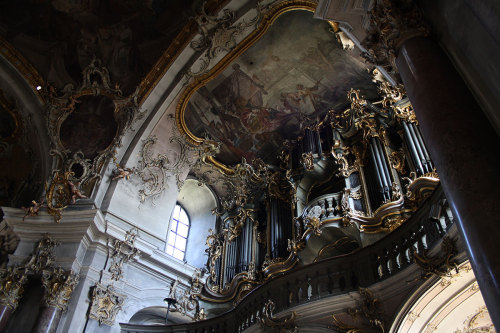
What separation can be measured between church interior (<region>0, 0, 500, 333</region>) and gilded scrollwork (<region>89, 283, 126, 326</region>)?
41 millimetres

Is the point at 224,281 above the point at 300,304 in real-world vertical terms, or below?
above

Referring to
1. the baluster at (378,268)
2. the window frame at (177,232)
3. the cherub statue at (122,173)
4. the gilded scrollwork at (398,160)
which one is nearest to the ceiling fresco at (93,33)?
the cherub statue at (122,173)

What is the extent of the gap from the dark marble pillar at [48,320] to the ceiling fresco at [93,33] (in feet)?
21.6

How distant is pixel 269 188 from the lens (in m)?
13.1

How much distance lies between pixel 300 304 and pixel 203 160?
7.24 m

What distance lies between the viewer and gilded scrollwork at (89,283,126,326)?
935 cm

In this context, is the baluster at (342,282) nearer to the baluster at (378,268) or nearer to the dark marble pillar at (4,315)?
the baluster at (378,268)

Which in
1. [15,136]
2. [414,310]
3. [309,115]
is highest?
[309,115]

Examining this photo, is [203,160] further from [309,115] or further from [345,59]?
[345,59]

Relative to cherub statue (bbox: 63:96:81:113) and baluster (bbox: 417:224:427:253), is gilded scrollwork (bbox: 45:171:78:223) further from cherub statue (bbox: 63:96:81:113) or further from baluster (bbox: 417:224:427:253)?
baluster (bbox: 417:224:427:253)

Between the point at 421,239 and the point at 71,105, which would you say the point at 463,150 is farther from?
the point at 71,105

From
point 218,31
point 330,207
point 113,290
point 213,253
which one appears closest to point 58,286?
point 113,290

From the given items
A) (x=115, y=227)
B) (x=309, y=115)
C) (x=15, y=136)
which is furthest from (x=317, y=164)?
(x=15, y=136)

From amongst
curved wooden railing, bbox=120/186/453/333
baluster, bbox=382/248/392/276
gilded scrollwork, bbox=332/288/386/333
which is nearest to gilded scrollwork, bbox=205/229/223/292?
curved wooden railing, bbox=120/186/453/333
